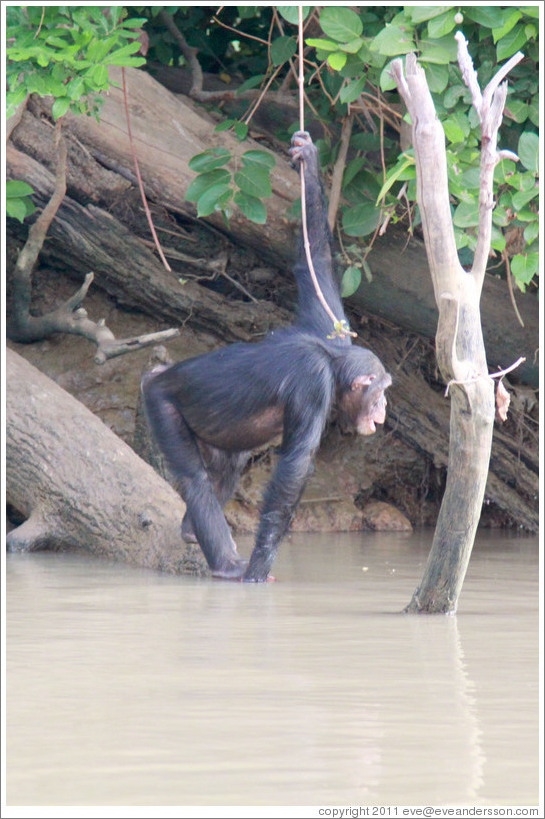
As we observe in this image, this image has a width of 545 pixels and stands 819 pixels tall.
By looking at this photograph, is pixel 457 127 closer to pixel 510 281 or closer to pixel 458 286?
pixel 510 281

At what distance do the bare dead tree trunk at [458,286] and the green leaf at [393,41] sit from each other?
33.5 inches

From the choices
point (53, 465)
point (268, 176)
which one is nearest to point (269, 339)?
point (268, 176)

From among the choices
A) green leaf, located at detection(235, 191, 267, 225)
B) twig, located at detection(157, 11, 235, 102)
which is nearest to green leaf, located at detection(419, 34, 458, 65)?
green leaf, located at detection(235, 191, 267, 225)

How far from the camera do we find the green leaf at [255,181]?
6.34 m

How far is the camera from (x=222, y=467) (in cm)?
624

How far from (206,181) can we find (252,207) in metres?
0.30

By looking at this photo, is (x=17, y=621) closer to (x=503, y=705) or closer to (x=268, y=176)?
(x=503, y=705)

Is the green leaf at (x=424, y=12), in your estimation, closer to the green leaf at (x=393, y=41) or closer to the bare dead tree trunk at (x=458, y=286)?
the green leaf at (x=393, y=41)

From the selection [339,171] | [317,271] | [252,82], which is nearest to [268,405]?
[317,271]

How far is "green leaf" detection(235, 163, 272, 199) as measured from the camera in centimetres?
634

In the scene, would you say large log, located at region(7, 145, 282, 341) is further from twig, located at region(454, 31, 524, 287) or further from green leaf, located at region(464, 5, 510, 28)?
twig, located at region(454, 31, 524, 287)

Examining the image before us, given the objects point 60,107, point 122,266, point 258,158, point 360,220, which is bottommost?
point 122,266

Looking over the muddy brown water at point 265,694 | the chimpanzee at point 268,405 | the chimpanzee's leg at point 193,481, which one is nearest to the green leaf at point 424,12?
the chimpanzee at point 268,405

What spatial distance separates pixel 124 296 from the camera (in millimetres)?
8203
